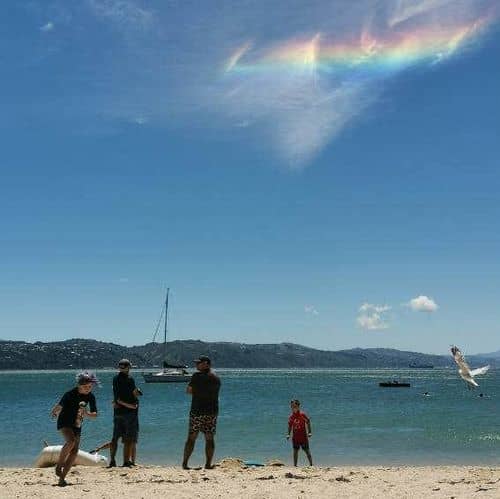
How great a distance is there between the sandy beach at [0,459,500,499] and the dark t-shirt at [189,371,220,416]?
42.2 inches

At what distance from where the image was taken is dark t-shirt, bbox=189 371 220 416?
10961mm

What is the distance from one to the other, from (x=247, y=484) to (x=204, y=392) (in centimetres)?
170

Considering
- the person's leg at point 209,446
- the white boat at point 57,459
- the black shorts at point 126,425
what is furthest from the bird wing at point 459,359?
the white boat at point 57,459

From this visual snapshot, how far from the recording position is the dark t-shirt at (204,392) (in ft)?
36.0

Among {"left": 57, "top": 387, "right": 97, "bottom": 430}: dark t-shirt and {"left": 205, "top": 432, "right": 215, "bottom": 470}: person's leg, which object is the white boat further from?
{"left": 57, "top": 387, "right": 97, "bottom": 430}: dark t-shirt

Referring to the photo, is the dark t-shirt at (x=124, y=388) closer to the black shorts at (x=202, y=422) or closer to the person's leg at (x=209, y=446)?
the black shorts at (x=202, y=422)

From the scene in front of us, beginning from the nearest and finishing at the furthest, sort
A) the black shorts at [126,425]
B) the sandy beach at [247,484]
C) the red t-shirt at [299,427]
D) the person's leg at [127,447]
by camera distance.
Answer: the sandy beach at [247,484] < the black shorts at [126,425] < the person's leg at [127,447] < the red t-shirt at [299,427]

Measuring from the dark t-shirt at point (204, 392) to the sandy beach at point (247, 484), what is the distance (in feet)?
3.52

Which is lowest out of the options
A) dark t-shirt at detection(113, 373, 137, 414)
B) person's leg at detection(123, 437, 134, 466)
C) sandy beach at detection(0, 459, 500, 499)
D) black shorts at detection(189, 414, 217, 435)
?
sandy beach at detection(0, 459, 500, 499)

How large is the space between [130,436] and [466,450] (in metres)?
16.5

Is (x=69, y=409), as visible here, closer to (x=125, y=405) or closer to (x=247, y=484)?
(x=125, y=405)

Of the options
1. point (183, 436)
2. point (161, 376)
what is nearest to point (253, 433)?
Answer: point (183, 436)

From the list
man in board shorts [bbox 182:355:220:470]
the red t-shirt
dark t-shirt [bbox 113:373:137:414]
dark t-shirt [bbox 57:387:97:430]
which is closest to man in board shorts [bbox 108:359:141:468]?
dark t-shirt [bbox 113:373:137:414]

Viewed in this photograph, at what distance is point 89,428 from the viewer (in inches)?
1318
